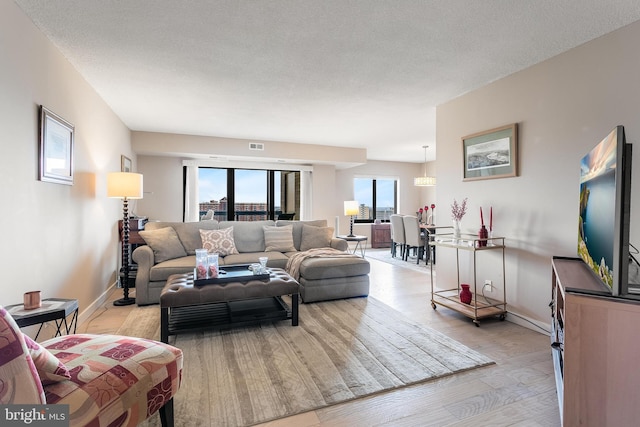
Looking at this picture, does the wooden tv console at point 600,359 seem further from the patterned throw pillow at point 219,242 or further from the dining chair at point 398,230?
the dining chair at point 398,230

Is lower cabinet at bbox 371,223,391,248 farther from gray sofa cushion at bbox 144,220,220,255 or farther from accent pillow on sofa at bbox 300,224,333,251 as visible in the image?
gray sofa cushion at bbox 144,220,220,255

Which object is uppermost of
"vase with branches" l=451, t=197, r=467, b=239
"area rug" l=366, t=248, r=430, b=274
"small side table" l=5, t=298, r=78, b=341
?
"vase with branches" l=451, t=197, r=467, b=239

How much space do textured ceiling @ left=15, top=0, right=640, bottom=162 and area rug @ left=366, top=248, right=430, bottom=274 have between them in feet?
9.17

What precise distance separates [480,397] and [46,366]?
2125 mm

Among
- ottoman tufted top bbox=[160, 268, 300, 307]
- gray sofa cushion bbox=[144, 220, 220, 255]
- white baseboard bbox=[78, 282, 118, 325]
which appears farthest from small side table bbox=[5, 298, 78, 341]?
gray sofa cushion bbox=[144, 220, 220, 255]

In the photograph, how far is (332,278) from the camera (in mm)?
3711

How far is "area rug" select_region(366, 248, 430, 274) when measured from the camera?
5.64 meters

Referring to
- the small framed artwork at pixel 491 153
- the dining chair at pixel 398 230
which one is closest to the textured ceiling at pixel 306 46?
the small framed artwork at pixel 491 153

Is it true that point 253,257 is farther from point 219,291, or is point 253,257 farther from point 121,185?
point 121,185

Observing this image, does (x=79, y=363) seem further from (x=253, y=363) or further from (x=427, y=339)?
(x=427, y=339)

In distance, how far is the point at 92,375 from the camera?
4.03 feet

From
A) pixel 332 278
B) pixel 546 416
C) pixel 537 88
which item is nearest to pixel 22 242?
pixel 332 278

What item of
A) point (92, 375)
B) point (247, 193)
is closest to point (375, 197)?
point (247, 193)

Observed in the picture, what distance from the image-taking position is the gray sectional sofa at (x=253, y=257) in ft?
11.6
